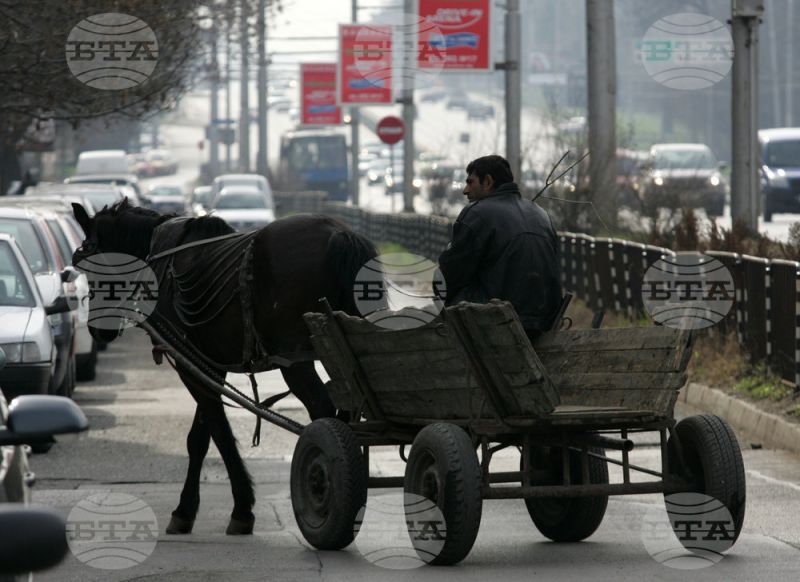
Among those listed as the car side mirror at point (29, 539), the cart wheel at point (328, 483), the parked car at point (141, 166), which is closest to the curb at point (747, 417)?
the cart wheel at point (328, 483)

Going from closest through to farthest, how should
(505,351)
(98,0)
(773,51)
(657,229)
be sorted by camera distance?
1. (505,351)
2. (98,0)
3. (657,229)
4. (773,51)

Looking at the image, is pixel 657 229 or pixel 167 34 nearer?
pixel 167 34

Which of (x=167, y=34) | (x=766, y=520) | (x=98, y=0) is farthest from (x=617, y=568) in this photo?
(x=167, y=34)

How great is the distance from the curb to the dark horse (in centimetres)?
366

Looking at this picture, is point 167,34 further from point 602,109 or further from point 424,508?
point 424,508

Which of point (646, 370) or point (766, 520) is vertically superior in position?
point (646, 370)

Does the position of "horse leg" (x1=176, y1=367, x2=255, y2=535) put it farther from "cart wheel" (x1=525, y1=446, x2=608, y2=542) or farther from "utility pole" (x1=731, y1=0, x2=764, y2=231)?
"utility pole" (x1=731, y1=0, x2=764, y2=231)

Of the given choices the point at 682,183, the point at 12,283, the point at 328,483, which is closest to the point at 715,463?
the point at 328,483

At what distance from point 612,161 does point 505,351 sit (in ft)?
49.6

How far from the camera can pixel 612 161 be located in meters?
22.1

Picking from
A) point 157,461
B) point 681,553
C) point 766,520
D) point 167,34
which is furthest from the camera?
point 167,34

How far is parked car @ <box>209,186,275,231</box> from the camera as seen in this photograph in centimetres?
4369

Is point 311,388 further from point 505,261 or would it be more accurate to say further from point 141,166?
point 141,166

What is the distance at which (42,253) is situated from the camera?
16.3m
